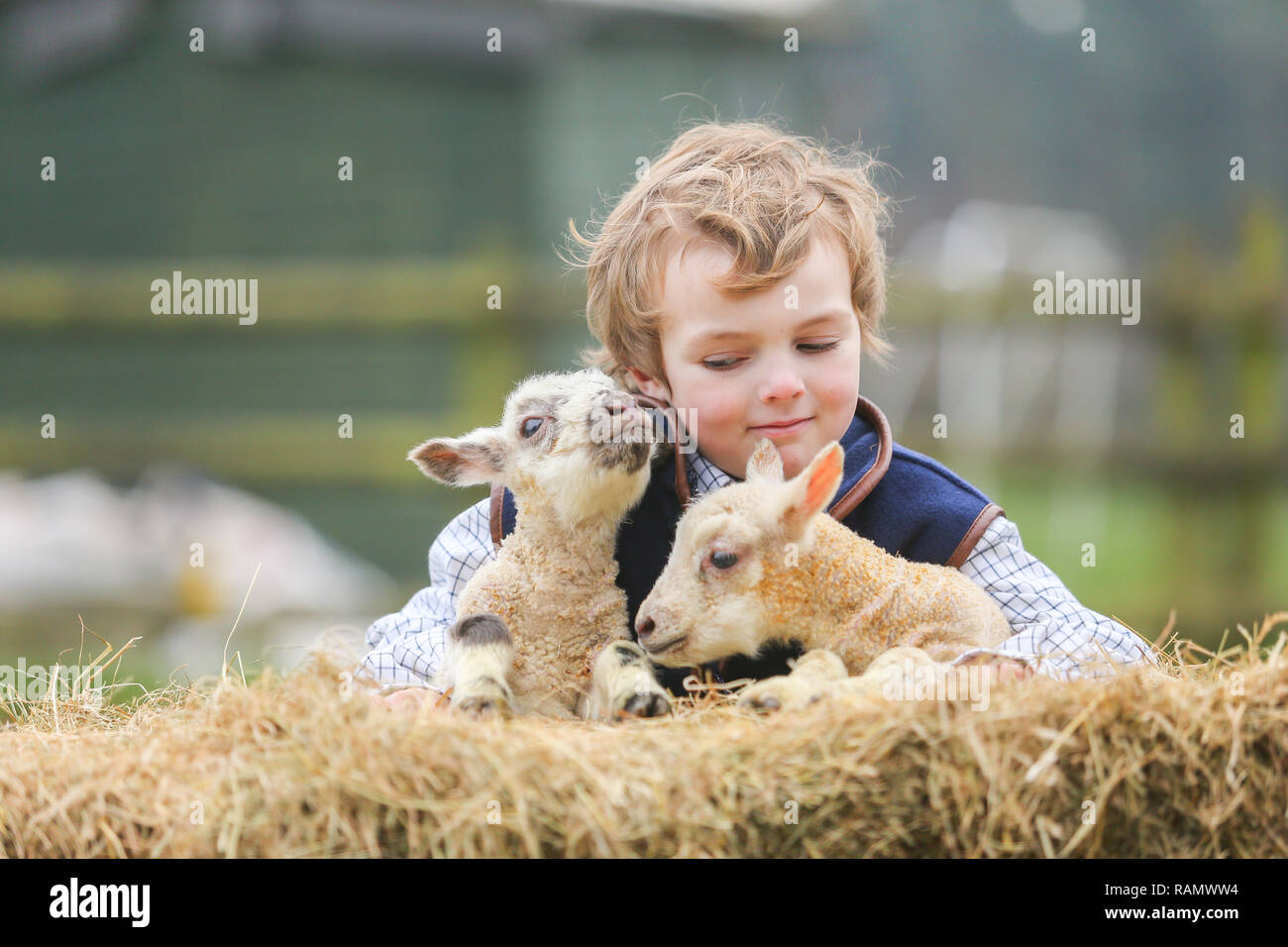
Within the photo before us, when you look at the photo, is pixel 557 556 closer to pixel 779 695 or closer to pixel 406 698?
pixel 406 698

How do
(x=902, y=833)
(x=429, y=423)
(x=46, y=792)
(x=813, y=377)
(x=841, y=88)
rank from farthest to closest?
(x=841, y=88) → (x=429, y=423) → (x=813, y=377) → (x=46, y=792) → (x=902, y=833)

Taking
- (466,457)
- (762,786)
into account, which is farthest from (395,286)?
(762,786)

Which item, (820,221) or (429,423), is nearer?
(820,221)

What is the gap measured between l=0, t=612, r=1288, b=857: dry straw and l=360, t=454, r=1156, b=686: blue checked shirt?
301 millimetres

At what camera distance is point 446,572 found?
302 centimetres

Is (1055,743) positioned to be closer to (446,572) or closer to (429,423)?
(446,572)

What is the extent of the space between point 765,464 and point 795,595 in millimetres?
278

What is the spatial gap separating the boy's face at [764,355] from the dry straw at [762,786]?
0.75 m

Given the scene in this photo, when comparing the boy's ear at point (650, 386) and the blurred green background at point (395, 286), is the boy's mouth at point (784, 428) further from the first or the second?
the blurred green background at point (395, 286)

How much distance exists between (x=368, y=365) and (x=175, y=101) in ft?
6.86

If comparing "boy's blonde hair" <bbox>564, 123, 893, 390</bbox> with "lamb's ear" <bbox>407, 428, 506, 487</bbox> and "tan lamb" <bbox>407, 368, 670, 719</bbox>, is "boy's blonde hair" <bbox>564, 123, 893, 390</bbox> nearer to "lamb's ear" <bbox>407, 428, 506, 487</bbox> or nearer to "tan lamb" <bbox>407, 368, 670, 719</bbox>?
"tan lamb" <bbox>407, 368, 670, 719</bbox>

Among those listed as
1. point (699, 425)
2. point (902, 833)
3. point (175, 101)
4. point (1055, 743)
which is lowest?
point (902, 833)

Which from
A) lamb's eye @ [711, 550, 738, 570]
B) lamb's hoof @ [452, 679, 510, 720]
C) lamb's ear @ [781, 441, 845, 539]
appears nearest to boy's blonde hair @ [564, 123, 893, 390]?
lamb's ear @ [781, 441, 845, 539]

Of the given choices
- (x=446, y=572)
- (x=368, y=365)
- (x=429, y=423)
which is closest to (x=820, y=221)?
(x=446, y=572)
